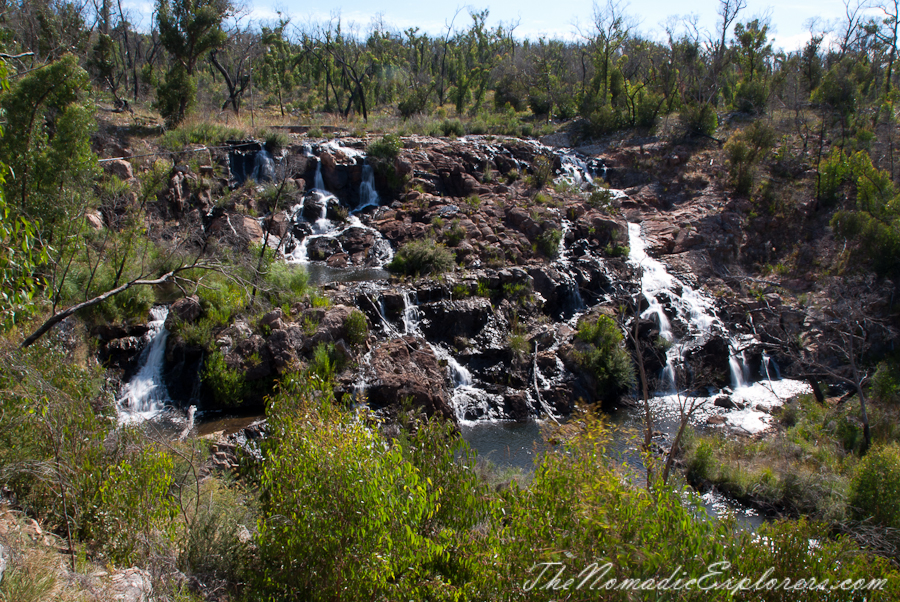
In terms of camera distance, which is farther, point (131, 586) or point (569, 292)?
point (569, 292)

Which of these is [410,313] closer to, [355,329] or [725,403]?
[355,329]

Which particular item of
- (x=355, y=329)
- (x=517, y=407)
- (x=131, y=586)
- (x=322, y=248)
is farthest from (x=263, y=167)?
(x=131, y=586)

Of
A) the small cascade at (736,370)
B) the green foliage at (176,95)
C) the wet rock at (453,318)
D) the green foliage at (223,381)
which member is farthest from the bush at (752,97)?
the green foliage at (223,381)

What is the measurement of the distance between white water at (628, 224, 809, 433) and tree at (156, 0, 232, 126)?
73.6 ft

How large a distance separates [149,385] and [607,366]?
43.3ft

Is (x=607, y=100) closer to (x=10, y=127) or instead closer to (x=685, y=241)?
(x=685, y=241)

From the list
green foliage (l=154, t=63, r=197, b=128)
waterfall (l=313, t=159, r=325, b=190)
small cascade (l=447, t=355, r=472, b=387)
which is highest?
green foliage (l=154, t=63, r=197, b=128)

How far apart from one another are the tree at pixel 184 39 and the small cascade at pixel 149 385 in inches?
614

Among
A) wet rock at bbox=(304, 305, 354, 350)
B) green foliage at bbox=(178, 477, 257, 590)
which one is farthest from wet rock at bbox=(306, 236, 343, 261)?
green foliage at bbox=(178, 477, 257, 590)

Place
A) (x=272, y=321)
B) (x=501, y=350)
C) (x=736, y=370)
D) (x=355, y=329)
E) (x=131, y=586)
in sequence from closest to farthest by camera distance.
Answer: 1. (x=131, y=586)
2. (x=272, y=321)
3. (x=355, y=329)
4. (x=501, y=350)
5. (x=736, y=370)

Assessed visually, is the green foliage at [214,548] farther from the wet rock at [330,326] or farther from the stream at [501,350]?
the wet rock at [330,326]

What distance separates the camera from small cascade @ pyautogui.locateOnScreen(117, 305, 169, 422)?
13609 mm

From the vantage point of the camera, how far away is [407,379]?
1484 cm

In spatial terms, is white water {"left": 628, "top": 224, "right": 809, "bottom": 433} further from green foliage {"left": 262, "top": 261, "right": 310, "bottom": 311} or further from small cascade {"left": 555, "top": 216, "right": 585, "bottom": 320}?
green foliage {"left": 262, "top": 261, "right": 310, "bottom": 311}
